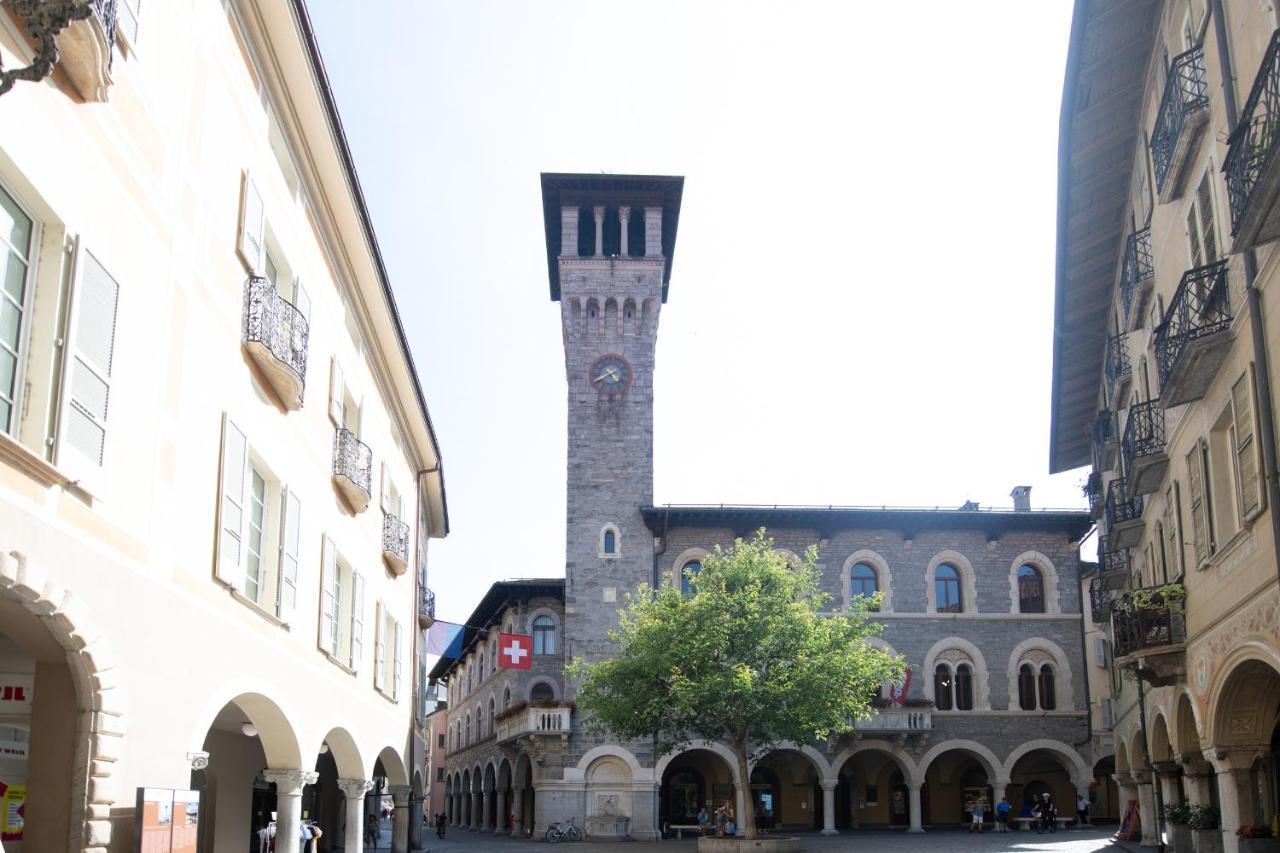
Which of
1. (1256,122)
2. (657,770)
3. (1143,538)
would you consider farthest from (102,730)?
(657,770)

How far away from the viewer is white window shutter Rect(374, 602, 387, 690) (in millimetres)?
23312

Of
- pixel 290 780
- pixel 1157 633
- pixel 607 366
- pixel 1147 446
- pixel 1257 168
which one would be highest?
pixel 607 366

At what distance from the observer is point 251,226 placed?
540 inches

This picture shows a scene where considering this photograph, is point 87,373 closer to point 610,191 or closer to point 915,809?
point 915,809

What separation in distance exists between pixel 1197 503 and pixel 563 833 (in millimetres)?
31109

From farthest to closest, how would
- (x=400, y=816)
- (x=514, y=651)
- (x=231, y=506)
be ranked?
(x=514, y=651)
(x=400, y=816)
(x=231, y=506)

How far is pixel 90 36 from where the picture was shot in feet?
27.2

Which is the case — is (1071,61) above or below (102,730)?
above

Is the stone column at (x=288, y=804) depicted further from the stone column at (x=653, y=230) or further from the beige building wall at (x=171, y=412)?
the stone column at (x=653, y=230)

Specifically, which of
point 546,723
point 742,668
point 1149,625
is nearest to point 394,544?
point 742,668

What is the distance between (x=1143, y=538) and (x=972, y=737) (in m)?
23.2

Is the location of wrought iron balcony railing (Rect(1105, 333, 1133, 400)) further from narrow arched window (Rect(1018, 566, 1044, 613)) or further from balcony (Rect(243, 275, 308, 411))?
narrow arched window (Rect(1018, 566, 1044, 613))

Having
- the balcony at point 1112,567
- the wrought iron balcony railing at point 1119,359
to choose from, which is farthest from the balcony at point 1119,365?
the balcony at point 1112,567

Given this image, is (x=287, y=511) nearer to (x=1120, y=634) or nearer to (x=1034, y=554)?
(x=1120, y=634)
